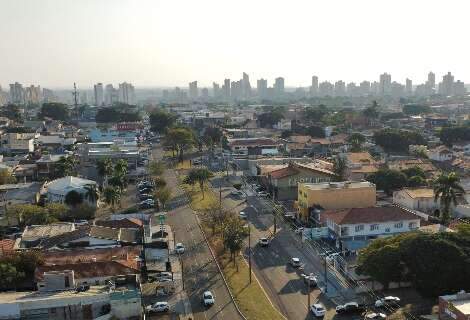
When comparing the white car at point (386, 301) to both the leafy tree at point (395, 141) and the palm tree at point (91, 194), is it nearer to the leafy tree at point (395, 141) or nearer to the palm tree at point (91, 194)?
the palm tree at point (91, 194)

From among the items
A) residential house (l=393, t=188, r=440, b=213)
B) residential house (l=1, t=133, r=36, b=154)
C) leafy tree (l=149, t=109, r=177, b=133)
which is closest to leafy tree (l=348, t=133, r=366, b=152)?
residential house (l=393, t=188, r=440, b=213)

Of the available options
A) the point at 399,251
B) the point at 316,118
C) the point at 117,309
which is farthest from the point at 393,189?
the point at 316,118

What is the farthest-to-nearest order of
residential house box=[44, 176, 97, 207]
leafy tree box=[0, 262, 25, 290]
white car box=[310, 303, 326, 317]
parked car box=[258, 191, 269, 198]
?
1. parked car box=[258, 191, 269, 198]
2. residential house box=[44, 176, 97, 207]
3. leafy tree box=[0, 262, 25, 290]
4. white car box=[310, 303, 326, 317]

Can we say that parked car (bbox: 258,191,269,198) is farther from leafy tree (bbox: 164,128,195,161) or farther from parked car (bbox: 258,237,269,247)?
leafy tree (bbox: 164,128,195,161)

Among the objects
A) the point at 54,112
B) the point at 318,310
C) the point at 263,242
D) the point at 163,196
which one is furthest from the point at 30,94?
the point at 318,310

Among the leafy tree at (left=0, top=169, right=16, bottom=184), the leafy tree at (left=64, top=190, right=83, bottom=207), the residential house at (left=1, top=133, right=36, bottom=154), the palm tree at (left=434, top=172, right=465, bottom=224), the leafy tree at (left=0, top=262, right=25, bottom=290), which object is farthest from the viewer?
the residential house at (left=1, top=133, right=36, bottom=154)

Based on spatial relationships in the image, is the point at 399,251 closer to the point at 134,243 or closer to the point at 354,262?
the point at 354,262

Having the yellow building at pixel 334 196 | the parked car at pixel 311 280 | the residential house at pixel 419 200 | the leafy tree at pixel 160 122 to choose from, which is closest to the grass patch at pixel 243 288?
the parked car at pixel 311 280

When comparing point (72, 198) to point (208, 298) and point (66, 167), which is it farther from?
point (208, 298)
